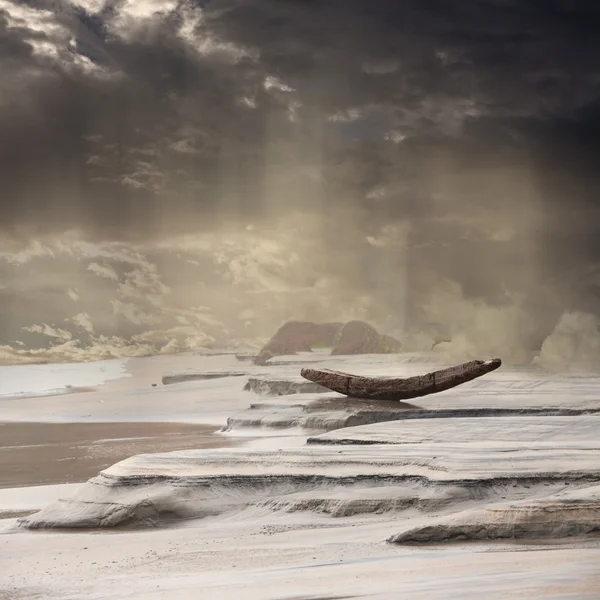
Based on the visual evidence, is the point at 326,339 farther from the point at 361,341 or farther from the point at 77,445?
the point at 77,445

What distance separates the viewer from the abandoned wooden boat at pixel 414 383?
1038 centimetres

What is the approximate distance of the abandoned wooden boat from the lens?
10.4m

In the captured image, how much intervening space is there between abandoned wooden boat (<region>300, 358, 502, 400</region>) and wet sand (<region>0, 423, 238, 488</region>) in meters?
1.81

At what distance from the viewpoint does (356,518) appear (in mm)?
5109

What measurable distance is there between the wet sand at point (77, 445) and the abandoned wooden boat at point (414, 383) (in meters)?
1.81

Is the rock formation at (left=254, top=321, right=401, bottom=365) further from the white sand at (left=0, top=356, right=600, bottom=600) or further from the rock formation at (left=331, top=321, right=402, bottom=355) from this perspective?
the white sand at (left=0, top=356, right=600, bottom=600)

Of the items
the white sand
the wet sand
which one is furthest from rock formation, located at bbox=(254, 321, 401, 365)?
the white sand

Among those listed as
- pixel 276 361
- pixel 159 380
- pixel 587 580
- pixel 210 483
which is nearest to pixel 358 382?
pixel 210 483

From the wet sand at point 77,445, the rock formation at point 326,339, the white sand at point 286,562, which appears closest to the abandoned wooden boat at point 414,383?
the wet sand at point 77,445

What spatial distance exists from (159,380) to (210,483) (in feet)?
73.0

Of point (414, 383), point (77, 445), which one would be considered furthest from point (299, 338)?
point (77, 445)

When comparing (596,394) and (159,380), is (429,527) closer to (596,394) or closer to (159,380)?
(596,394)

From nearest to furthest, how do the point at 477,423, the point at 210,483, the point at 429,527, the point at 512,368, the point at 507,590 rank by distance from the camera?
the point at 507,590
the point at 429,527
the point at 210,483
the point at 477,423
the point at 512,368

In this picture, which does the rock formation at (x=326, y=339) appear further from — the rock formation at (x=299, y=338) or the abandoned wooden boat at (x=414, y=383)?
the abandoned wooden boat at (x=414, y=383)
